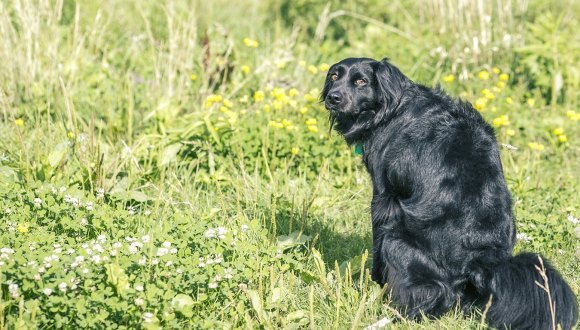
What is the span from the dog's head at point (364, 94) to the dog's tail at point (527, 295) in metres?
1.02

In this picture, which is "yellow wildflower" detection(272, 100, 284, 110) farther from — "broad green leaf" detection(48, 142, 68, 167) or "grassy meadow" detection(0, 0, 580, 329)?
"broad green leaf" detection(48, 142, 68, 167)

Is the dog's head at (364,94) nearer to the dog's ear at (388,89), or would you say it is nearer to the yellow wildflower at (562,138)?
the dog's ear at (388,89)

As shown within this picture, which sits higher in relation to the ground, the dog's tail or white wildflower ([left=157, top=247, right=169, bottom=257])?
the dog's tail

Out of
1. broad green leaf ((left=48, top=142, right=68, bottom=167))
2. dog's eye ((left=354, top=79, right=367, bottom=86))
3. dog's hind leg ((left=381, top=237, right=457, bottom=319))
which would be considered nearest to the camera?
dog's hind leg ((left=381, top=237, right=457, bottom=319))

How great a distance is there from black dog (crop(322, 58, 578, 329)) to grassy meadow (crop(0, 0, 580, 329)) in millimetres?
177

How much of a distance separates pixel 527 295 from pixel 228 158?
2526 millimetres

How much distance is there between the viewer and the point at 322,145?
5.42 meters

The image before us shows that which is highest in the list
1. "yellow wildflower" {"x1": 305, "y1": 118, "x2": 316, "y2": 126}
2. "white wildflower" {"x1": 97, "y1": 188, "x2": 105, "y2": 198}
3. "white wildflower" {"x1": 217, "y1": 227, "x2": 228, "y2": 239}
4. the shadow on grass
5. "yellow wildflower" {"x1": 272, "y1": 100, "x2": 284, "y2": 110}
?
"yellow wildflower" {"x1": 272, "y1": 100, "x2": 284, "y2": 110}

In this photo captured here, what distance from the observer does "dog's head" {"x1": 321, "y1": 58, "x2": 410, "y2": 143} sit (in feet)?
13.0

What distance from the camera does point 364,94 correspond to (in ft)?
13.2

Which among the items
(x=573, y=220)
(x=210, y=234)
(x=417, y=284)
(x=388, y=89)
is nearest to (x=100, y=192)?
(x=210, y=234)

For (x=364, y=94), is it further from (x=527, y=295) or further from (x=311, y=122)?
(x=527, y=295)

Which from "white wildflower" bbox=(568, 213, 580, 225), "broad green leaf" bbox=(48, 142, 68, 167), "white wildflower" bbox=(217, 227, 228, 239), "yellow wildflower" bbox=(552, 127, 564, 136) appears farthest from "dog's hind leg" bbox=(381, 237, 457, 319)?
"yellow wildflower" bbox=(552, 127, 564, 136)

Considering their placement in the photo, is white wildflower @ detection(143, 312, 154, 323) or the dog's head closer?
white wildflower @ detection(143, 312, 154, 323)
